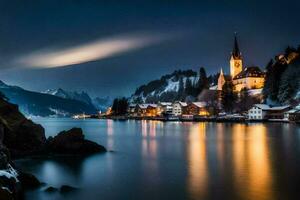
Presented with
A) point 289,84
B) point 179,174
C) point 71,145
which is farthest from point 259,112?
point 179,174

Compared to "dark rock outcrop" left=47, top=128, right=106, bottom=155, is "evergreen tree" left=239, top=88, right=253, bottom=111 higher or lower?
higher

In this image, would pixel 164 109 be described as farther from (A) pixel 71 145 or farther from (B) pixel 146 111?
(A) pixel 71 145

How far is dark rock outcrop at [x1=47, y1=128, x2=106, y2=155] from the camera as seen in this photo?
32188mm

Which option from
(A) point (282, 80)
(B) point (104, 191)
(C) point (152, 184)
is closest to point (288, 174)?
(C) point (152, 184)

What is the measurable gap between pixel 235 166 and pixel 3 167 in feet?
48.6

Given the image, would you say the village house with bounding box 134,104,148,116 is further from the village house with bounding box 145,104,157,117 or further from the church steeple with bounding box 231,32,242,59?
the church steeple with bounding box 231,32,242,59

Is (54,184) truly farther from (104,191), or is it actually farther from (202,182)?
(202,182)

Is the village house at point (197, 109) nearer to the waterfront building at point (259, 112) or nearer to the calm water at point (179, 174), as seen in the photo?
the waterfront building at point (259, 112)

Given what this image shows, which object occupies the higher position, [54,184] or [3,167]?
[3,167]

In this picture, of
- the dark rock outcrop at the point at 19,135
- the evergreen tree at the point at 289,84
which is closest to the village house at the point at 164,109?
the evergreen tree at the point at 289,84

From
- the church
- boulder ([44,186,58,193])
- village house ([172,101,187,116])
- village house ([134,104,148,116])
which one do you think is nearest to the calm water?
boulder ([44,186,58,193])

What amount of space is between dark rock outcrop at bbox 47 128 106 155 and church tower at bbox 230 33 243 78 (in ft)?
444

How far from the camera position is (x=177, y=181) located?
65.2 ft

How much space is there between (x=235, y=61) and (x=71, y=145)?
139 metres
